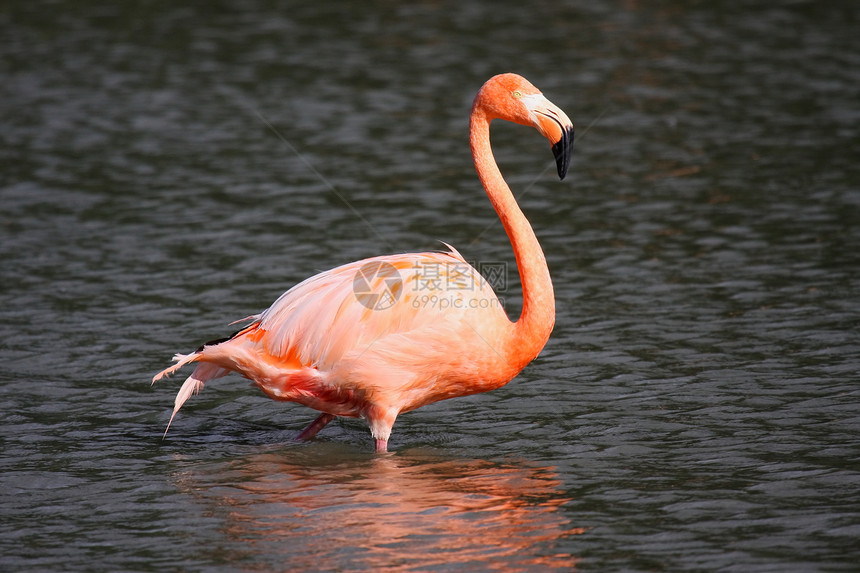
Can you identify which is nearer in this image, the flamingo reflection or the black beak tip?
the flamingo reflection

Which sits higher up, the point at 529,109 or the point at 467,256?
the point at 529,109

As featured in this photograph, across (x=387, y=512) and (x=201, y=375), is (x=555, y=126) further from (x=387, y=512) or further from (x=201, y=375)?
(x=201, y=375)

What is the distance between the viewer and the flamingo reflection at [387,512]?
480 centimetres

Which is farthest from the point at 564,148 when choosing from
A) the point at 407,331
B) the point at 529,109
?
the point at 407,331

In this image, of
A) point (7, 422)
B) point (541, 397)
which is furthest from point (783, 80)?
point (7, 422)

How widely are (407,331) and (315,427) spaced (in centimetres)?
97

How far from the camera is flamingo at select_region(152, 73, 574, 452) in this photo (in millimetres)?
5793

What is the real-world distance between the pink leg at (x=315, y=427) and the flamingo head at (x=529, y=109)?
1.93m

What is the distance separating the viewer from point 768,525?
499 cm

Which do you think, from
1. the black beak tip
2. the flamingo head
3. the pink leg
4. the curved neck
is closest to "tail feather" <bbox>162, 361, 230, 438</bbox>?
the pink leg

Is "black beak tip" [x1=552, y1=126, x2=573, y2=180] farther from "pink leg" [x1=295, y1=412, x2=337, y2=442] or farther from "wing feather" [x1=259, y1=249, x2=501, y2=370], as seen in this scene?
"pink leg" [x1=295, y1=412, x2=337, y2=442]

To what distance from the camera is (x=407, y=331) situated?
5.82 meters

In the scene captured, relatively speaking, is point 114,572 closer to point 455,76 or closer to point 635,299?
point 635,299

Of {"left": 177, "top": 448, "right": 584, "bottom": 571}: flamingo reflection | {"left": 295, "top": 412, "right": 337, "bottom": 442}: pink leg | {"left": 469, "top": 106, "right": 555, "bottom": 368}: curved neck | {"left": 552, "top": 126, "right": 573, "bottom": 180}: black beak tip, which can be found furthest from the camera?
{"left": 295, "top": 412, "right": 337, "bottom": 442}: pink leg
